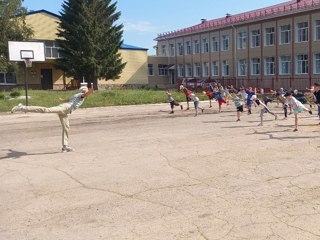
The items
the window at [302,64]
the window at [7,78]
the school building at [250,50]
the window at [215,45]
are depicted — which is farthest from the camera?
the window at [215,45]

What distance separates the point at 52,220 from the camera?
19.4 feet

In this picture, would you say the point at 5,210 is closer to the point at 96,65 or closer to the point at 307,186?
the point at 307,186

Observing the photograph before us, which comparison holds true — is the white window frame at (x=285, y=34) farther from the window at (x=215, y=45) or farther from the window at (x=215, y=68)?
the window at (x=215, y=68)

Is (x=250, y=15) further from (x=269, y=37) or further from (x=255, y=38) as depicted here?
(x=269, y=37)

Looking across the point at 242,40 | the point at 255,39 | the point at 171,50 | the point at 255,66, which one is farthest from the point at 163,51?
the point at 255,66

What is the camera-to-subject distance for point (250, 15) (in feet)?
163

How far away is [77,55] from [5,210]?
3403 cm

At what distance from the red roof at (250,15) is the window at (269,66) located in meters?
4.79

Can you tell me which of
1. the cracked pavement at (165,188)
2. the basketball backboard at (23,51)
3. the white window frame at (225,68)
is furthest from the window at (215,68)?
the cracked pavement at (165,188)

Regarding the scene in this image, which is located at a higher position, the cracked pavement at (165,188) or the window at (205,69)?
the window at (205,69)

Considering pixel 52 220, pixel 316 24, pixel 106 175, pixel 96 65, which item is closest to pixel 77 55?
pixel 96 65

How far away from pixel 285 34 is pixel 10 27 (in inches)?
1101

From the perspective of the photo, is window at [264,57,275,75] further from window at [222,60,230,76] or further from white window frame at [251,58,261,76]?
window at [222,60,230,76]

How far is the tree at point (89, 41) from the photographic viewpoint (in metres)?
39.3
